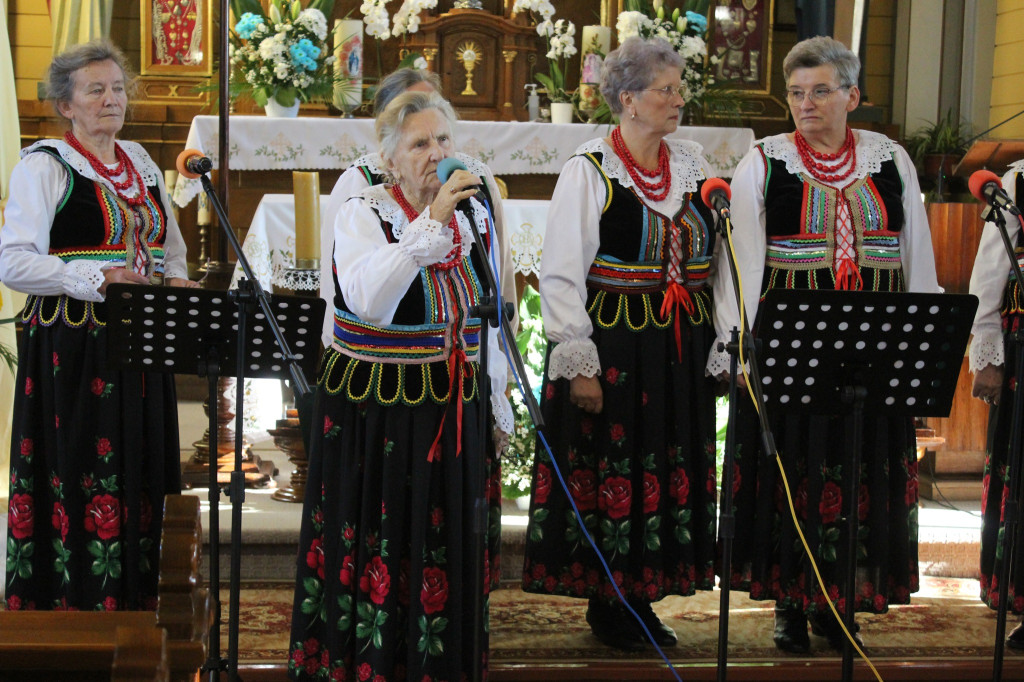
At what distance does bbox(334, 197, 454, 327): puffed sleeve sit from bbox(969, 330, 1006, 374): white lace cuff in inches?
68.2

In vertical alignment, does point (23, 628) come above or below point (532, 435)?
above

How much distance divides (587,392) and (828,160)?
88 cm

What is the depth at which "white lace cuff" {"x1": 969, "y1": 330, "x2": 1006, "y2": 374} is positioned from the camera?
3301 millimetres

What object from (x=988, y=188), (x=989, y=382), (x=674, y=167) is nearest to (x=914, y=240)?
(x=988, y=188)

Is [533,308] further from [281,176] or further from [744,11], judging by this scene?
[744,11]

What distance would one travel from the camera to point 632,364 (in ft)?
10.1

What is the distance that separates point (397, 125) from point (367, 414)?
612 mm

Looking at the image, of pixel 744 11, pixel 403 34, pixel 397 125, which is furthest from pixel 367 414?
pixel 744 11

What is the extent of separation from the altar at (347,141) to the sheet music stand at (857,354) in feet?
9.43

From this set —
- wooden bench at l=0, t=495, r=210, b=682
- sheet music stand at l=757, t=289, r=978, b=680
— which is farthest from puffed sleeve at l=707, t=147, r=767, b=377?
wooden bench at l=0, t=495, r=210, b=682

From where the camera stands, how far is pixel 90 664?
112 cm

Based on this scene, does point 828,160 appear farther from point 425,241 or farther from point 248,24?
point 248,24

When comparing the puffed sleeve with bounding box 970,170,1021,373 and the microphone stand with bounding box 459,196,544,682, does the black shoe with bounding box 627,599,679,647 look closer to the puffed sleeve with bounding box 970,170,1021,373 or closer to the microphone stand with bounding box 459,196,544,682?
the microphone stand with bounding box 459,196,544,682

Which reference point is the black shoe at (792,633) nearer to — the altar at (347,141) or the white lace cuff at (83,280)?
the white lace cuff at (83,280)
